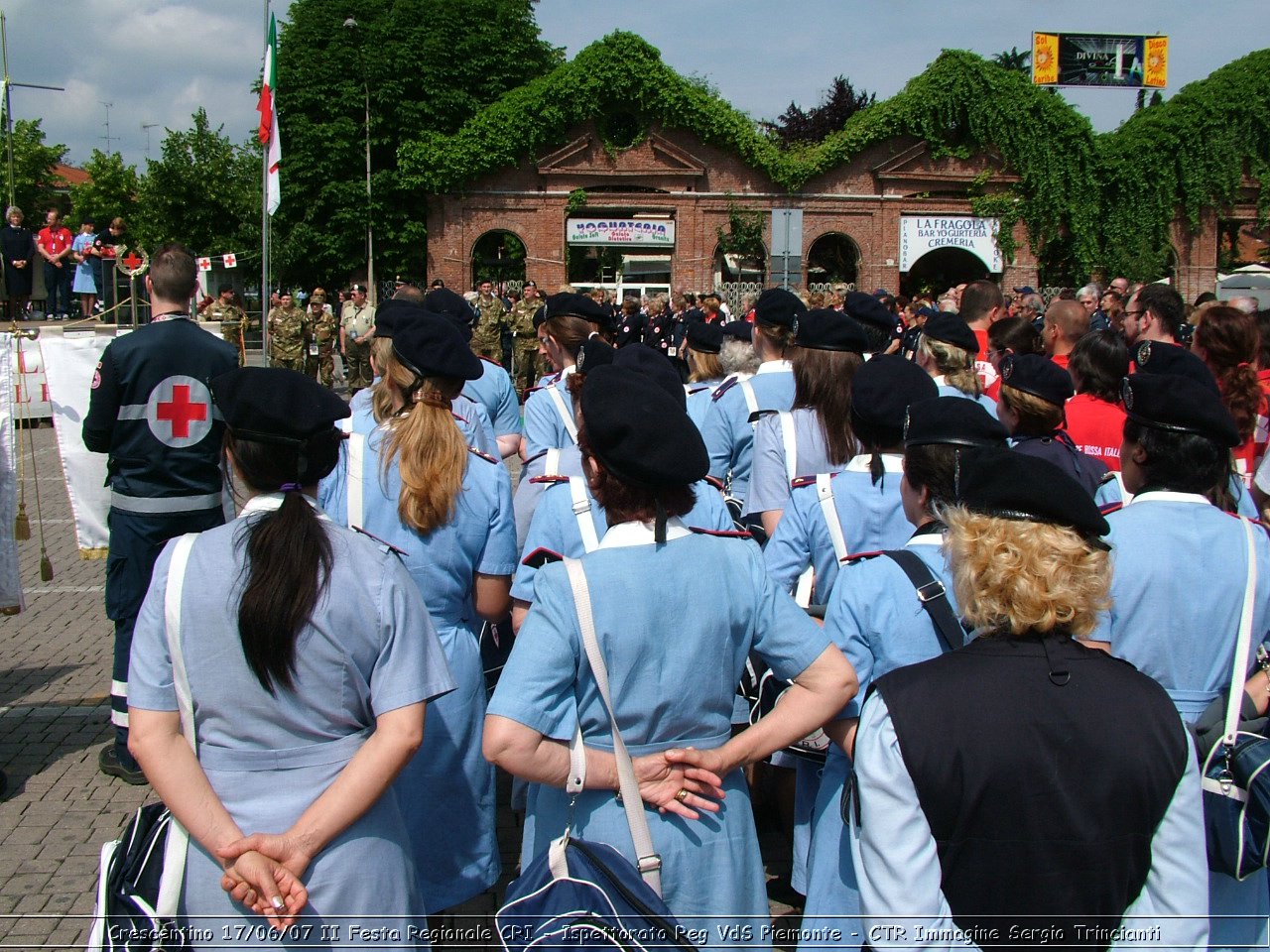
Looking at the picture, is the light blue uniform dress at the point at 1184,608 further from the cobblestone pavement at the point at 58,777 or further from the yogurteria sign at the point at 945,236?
the yogurteria sign at the point at 945,236

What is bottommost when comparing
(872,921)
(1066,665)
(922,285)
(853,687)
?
(872,921)

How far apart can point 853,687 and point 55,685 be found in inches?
220

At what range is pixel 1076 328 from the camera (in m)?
6.21

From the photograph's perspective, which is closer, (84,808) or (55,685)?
(84,808)

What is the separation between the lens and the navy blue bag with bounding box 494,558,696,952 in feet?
6.45

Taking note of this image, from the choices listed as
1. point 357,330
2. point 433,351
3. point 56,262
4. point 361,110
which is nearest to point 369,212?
point 361,110

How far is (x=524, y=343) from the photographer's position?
821 inches

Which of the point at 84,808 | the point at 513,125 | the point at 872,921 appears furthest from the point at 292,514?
the point at 513,125

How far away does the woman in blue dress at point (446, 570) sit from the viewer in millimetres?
3338

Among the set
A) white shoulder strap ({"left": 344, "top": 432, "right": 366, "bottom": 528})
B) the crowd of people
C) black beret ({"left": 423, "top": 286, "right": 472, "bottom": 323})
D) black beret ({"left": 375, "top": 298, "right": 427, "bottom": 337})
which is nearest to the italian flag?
black beret ({"left": 423, "top": 286, "right": 472, "bottom": 323})

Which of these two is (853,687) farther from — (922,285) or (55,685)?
(922,285)

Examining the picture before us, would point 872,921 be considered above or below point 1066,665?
below

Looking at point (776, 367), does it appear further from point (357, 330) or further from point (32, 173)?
point (32, 173)

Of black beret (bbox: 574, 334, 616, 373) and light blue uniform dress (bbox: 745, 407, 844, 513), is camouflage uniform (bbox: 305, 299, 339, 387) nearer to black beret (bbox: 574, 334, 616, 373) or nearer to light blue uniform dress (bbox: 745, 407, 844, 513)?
black beret (bbox: 574, 334, 616, 373)
